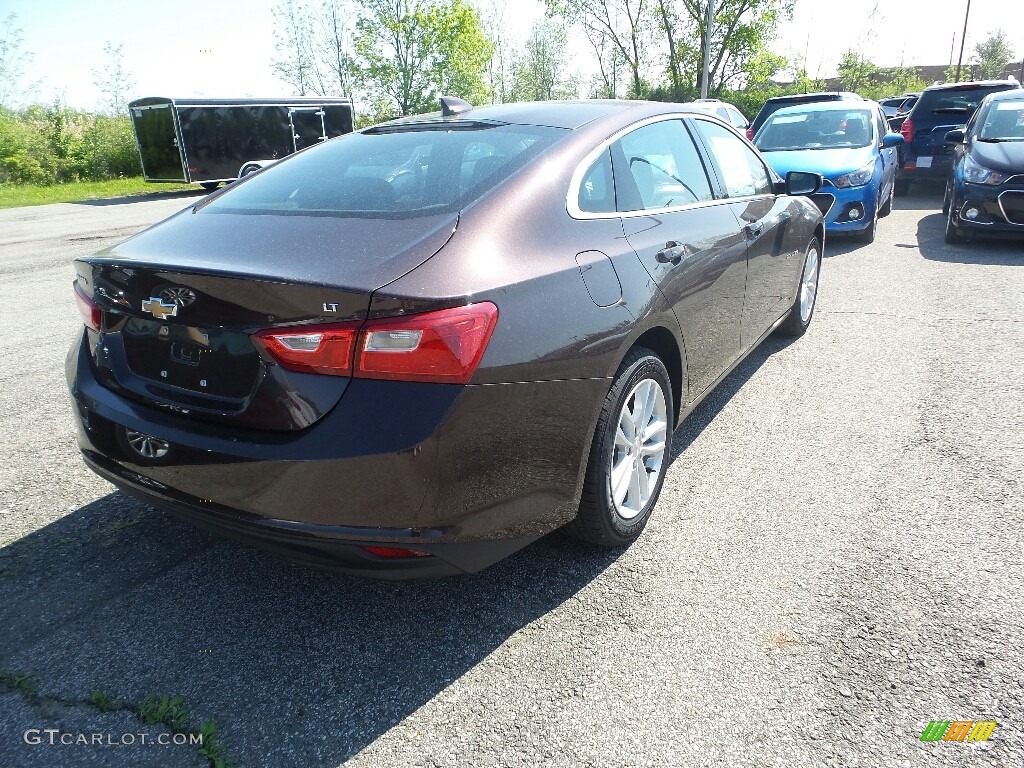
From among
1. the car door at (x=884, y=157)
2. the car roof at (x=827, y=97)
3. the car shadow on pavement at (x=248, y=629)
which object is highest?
the car roof at (x=827, y=97)

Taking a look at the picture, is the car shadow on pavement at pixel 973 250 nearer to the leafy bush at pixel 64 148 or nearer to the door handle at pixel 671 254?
the door handle at pixel 671 254

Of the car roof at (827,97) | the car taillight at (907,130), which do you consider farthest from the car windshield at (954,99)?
the car roof at (827,97)

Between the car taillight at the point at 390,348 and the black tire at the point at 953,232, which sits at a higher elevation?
the car taillight at the point at 390,348

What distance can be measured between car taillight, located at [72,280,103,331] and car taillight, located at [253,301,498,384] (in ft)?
2.75

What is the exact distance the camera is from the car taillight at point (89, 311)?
2389 mm

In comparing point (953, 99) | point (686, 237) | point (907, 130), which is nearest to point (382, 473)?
point (686, 237)

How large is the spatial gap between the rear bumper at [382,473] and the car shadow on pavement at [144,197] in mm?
20447

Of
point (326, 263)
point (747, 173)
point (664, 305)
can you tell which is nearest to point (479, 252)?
point (326, 263)

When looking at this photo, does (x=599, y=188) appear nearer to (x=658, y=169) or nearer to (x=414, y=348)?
(x=658, y=169)

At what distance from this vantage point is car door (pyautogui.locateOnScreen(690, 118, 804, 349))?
12.3 feet

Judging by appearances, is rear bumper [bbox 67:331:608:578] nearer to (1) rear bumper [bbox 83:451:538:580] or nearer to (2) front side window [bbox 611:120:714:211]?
(1) rear bumper [bbox 83:451:538:580]

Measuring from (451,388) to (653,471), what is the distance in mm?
1314

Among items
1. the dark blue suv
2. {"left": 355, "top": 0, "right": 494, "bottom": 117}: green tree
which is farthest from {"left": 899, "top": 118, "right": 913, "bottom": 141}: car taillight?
{"left": 355, "top": 0, "right": 494, "bottom": 117}: green tree

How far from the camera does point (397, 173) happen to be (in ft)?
8.73
